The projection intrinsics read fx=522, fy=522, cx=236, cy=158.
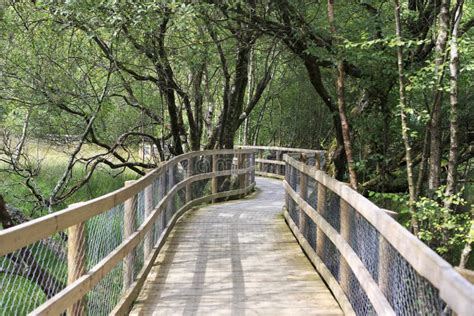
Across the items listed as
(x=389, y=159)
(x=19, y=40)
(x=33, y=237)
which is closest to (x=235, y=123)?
(x=389, y=159)

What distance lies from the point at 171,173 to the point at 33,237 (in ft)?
17.0

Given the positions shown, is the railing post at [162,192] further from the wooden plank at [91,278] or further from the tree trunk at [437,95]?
the tree trunk at [437,95]

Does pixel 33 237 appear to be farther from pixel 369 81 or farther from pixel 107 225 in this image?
pixel 369 81

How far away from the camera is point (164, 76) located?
468 inches

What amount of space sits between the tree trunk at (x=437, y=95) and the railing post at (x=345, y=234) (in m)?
2.06

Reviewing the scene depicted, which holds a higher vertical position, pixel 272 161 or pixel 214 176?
pixel 272 161

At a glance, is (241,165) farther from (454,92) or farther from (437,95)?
(454,92)

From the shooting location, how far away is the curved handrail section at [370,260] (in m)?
2.04

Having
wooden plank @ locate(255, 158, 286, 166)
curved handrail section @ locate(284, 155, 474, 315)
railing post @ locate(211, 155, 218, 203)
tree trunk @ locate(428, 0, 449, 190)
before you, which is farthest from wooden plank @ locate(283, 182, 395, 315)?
wooden plank @ locate(255, 158, 286, 166)

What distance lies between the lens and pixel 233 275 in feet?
17.8

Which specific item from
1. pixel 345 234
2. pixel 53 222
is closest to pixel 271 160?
pixel 345 234

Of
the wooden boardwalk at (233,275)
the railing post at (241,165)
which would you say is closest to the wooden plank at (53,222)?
the wooden boardwalk at (233,275)

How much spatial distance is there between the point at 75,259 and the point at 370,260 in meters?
2.01

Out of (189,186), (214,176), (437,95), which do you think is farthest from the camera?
(214,176)
